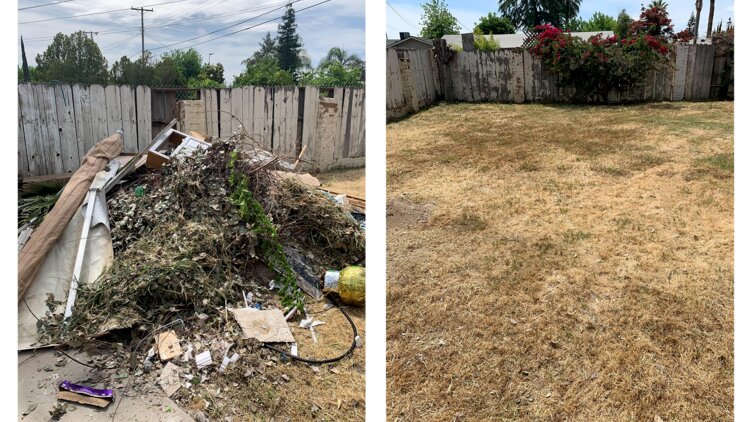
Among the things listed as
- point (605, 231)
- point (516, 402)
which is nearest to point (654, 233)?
point (605, 231)

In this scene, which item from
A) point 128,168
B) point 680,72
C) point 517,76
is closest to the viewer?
point 128,168

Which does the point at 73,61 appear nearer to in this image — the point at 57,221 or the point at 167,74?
the point at 167,74

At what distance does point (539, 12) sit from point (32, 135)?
11.2 m

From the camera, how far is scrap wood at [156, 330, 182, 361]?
2.56 metres

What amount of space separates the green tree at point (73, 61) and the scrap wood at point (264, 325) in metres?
1.74

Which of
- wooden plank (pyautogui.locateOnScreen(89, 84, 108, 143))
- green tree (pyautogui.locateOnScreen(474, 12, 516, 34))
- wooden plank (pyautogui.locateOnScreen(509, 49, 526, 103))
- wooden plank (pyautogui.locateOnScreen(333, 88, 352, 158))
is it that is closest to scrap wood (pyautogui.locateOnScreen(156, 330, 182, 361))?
wooden plank (pyautogui.locateOnScreen(89, 84, 108, 143))

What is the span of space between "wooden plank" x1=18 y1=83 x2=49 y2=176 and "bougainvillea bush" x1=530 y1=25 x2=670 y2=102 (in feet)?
26.8

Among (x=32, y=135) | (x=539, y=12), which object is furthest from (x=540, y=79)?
(x=32, y=135)

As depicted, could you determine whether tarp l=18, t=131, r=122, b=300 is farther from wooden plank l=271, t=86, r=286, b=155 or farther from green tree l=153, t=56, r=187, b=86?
wooden plank l=271, t=86, r=286, b=155

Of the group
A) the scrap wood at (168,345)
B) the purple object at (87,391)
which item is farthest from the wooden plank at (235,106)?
the purple object at (87,391)

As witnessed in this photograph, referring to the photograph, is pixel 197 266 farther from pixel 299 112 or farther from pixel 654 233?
pixel 299 112

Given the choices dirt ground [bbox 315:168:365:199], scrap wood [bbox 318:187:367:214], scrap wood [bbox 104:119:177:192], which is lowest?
scrap wood [bbox 318:187:367:214]

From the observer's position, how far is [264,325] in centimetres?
280

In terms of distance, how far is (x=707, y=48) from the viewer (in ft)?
32.5
